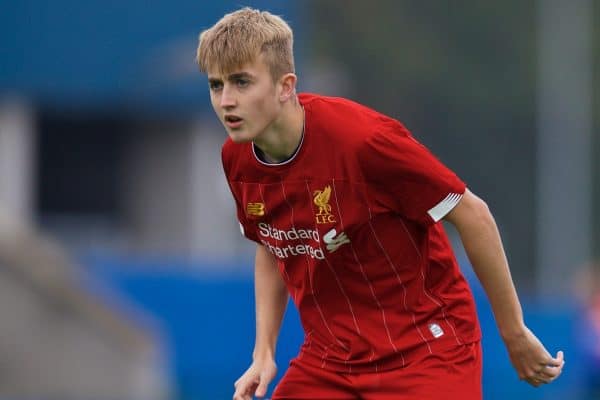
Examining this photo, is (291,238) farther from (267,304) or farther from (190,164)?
(190,164)

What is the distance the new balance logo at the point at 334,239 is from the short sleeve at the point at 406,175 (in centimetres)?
18

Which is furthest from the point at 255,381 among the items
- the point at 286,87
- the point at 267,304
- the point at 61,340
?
the point at 61,340

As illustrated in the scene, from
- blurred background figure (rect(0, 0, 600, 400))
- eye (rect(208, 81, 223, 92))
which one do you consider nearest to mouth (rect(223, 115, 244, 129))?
eye (rect(208, 81, 223, 92))

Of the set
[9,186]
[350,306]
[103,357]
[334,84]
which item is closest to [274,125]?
[350,306]

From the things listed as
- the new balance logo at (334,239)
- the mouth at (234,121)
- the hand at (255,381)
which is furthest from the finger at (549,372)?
the mouth at (234,121)

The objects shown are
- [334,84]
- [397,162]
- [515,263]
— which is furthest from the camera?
[515,263]

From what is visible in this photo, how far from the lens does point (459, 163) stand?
34.9m

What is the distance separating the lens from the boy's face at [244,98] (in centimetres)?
492

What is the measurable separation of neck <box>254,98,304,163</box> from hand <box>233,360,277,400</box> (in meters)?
0.86

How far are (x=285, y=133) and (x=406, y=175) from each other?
17.9 inches

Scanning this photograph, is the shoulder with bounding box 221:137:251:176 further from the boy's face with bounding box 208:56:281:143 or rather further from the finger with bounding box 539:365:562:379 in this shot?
the finger with bounding box 539:365:562:379

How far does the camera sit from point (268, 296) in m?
5.64

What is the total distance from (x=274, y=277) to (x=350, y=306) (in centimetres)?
53

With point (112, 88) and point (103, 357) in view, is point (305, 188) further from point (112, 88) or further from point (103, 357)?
point (112, 88)
